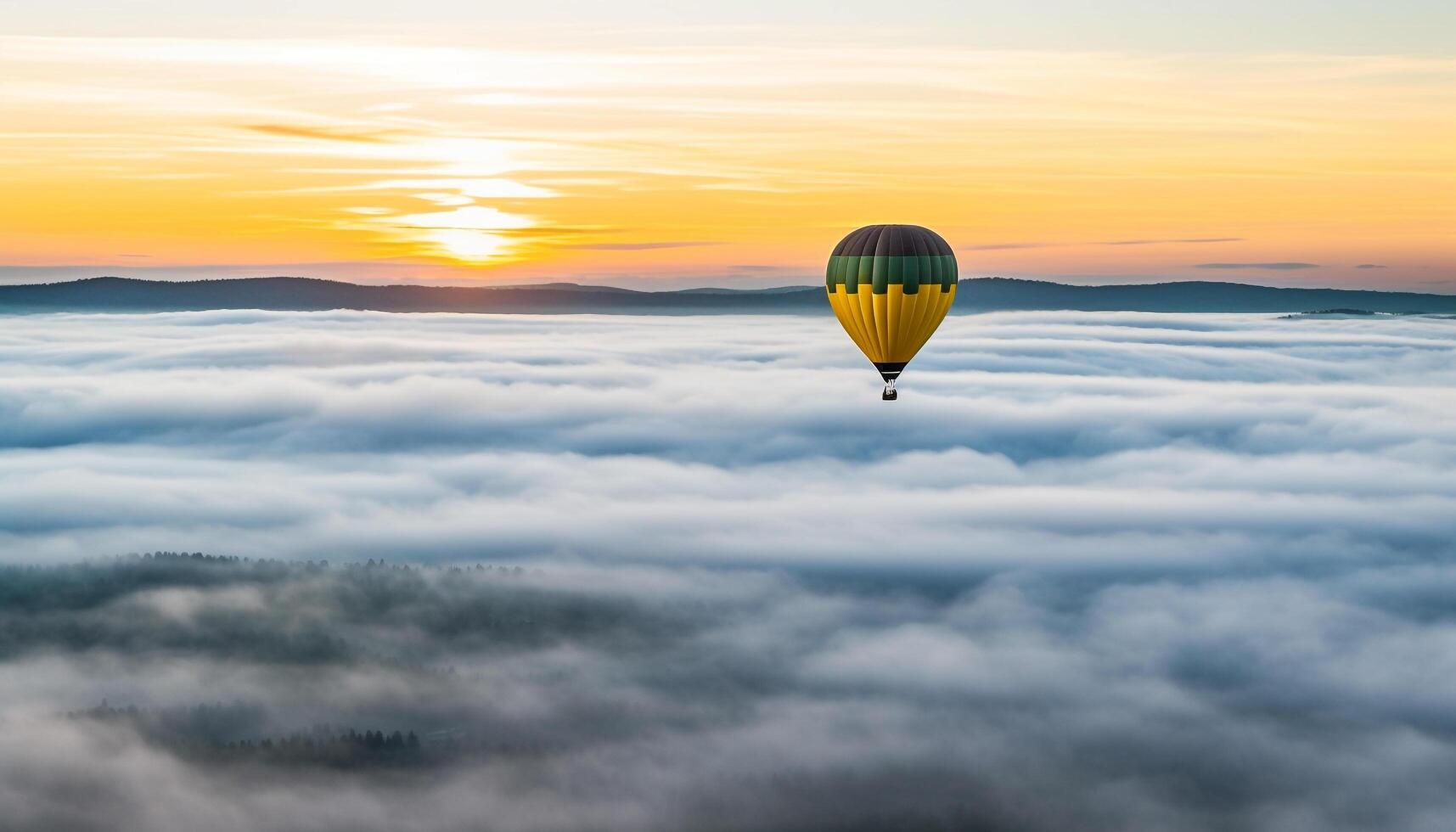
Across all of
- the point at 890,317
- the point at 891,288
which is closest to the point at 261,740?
the point at 890,317

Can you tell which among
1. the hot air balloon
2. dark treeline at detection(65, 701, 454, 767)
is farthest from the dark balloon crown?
dark treeline at detection(65, 701, 454, 767)

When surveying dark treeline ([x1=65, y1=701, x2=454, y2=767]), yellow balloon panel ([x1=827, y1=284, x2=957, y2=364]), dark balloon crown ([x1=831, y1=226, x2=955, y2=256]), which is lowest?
dark treeline ([x1=65, y1=701, x2=454, y2=767])

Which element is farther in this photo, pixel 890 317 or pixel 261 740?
pixel 261 740

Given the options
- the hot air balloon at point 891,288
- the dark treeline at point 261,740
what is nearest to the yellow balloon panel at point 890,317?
the hot air balloon at point 891,288

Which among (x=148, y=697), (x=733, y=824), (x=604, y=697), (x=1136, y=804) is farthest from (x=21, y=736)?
(x=1136, y=804)

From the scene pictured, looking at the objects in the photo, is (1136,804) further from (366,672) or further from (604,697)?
(366,672)

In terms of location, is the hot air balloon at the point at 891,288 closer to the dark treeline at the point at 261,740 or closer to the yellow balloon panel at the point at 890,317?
the yellow balloon panel at the point at 890,317

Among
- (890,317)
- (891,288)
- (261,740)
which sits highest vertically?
(891,288)

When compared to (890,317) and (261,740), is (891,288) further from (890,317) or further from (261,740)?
(261,740)

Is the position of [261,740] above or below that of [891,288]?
below

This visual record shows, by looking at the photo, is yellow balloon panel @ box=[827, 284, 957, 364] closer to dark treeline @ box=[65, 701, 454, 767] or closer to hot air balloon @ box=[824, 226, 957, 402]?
hot air balloon @ box=[824, 226, 957, 402]
